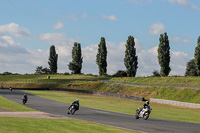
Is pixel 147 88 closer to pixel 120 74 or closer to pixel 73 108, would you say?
pixel 73 108

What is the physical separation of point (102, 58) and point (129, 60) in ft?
63.4

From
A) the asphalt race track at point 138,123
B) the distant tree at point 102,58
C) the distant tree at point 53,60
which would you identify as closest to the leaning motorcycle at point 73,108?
the asphalt race track at point 138,123

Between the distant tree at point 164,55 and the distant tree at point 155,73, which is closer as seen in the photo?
the distant tree at point 164,55

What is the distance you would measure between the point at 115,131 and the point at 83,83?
9428 cm

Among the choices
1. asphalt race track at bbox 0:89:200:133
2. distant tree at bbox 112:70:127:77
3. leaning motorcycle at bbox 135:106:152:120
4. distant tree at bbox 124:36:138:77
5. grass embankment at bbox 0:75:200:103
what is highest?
distant tree at bbox 124:36:138:77

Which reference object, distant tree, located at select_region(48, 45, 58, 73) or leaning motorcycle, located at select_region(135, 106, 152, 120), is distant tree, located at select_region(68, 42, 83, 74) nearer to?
distant tree, located at select_region(48, 45, 58, 73)

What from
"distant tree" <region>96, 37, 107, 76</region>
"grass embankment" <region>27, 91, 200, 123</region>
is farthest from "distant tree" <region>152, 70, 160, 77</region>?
"grass embankment" <region>27, 91, 200, 123</region>

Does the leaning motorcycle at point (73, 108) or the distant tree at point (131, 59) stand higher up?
the distant tree at point (131, 59)

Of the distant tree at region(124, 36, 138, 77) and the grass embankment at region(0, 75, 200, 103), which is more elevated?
the distant tree at region(124, 36, 138, 77)

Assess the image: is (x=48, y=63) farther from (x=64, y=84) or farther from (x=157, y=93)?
(x=157, y=93)

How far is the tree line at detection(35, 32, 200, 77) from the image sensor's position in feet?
345

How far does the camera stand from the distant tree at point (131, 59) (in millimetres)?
116312

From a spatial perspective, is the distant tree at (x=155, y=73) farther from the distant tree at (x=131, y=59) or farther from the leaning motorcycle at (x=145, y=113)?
the leaning motorcycle at (x=145, y=113)

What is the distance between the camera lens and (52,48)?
167 metres
